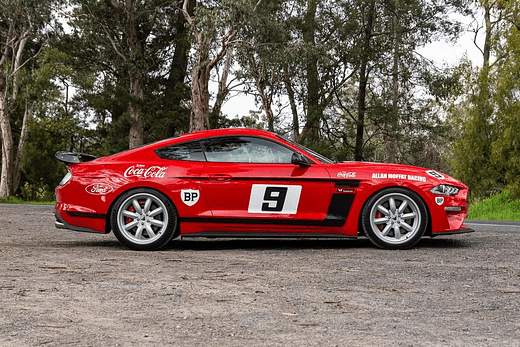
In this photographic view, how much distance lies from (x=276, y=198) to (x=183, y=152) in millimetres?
1249

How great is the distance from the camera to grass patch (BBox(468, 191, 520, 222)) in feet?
50.7

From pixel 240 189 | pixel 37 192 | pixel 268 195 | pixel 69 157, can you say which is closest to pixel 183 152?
pixel 240 189

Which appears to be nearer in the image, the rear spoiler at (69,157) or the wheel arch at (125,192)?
the wheel arch at (125,192)

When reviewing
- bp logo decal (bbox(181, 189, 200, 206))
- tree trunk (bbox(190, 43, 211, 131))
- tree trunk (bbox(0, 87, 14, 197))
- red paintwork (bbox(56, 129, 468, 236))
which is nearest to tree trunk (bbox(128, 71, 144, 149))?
tree trunk (bbox(190, 43, 211, 131))

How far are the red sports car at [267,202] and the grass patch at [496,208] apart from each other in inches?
349

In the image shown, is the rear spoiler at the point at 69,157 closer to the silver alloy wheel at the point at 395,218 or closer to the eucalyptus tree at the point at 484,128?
the silver alloy wheel at the point at 395,218

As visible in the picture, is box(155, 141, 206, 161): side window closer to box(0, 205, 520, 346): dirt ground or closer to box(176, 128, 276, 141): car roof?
box(176, 128, 276, 141): car roof

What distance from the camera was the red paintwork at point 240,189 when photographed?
7207 millimetres

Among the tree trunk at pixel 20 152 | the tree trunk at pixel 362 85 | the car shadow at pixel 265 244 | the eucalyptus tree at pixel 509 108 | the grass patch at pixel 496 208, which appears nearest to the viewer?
the car shadow at pixel 265 244

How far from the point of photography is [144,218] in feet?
23.7

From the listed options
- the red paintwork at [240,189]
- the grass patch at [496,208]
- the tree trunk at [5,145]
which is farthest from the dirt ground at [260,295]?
the tree trunk at [5,145]

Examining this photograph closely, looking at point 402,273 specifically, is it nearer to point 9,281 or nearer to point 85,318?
point 85,318

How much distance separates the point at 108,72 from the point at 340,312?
3165 cm

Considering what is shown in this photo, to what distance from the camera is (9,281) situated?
5.32 m
